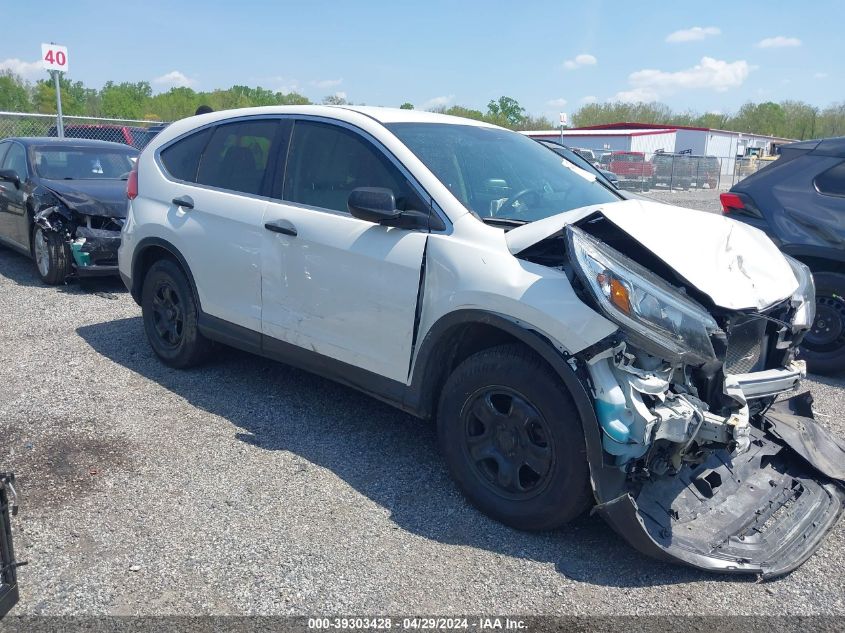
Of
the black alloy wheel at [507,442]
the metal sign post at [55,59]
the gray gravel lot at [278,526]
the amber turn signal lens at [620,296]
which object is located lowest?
the gray gravel lot at [278,526]

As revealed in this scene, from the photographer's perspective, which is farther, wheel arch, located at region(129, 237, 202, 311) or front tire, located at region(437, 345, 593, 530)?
wheel arch, located at region(129, 237, 202, 311)

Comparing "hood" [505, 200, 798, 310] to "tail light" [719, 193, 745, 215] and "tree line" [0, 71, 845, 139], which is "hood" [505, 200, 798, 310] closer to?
"tail light" [719, 193, 745, 215]

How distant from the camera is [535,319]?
312 cm

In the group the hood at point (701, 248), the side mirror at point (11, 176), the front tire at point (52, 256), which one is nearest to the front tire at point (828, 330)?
the hood at point (701, 248)

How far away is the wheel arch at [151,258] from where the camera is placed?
500 cm

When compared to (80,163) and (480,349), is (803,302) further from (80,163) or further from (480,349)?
(80,163)

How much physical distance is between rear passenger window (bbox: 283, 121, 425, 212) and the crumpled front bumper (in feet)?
6.06

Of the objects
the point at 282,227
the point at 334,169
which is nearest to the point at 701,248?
the point at 334,169

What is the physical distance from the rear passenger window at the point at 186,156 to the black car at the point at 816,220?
4.47 m

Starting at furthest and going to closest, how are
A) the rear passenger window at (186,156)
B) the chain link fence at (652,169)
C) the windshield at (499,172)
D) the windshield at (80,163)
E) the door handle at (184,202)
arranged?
the chain link fence at (652,169) → the windshield at (80,163) → the rear passenger window at (186,156) → the door handle at (184,202) → the windshield at (499,172)

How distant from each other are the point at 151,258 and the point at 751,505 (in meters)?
4.39

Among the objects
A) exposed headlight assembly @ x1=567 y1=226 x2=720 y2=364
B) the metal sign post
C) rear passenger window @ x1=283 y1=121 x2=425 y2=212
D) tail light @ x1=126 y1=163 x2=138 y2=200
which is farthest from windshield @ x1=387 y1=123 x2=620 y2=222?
the metal sign post

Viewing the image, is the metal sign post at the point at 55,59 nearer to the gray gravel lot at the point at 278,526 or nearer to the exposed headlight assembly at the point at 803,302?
the gray gravel lot at the point at 278,526

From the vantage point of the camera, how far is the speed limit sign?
42.4 ft
